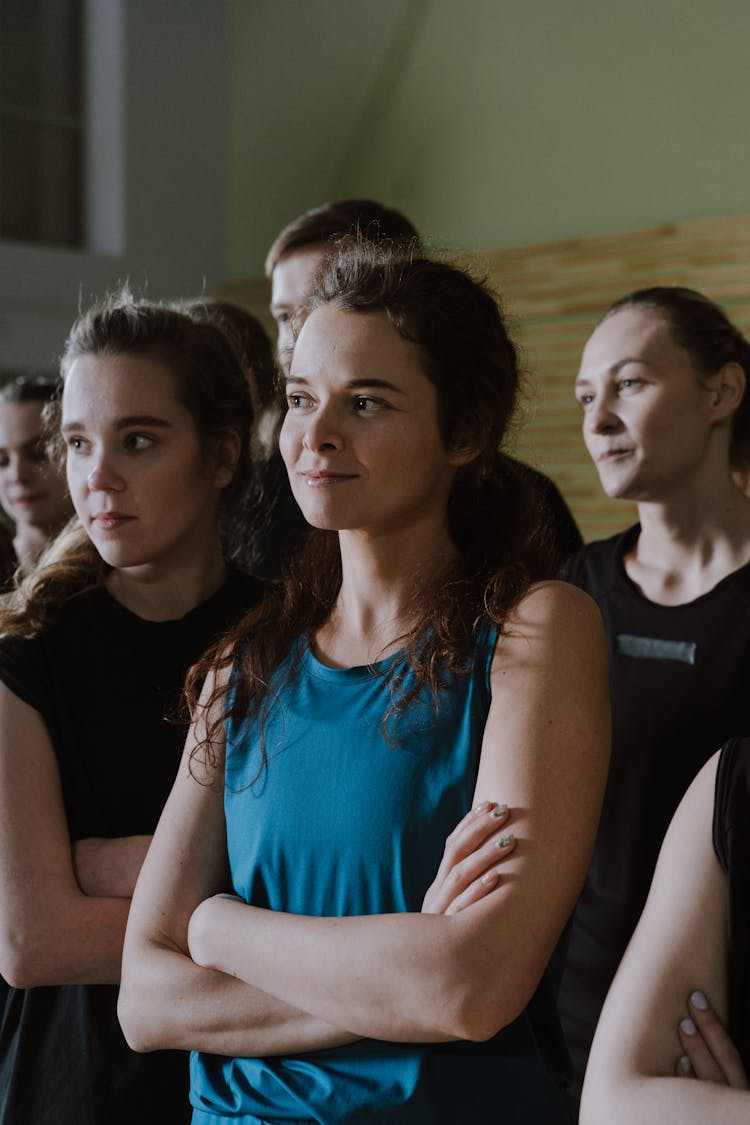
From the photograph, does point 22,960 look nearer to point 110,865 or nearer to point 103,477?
point 110,865

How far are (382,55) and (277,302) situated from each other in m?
4.75

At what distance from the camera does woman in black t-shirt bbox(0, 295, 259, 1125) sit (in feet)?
6.30

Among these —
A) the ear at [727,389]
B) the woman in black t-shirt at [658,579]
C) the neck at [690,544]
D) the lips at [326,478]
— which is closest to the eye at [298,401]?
the lips at [326,478]

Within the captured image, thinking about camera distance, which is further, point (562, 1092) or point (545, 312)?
point (545, 312)

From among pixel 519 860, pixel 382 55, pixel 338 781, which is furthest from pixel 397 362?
pixel 382 55

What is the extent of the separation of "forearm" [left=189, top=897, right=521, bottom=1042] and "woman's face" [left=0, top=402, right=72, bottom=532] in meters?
1.76

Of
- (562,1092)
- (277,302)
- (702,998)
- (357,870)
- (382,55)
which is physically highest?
(382,55)

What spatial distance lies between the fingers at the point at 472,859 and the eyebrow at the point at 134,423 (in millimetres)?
873

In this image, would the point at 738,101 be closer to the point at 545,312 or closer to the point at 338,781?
the point at 545,312

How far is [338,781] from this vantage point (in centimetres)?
164

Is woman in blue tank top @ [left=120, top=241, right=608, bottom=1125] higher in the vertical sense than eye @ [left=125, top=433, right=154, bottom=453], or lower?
lower

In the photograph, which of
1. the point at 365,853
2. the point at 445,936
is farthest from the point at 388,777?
the point at 445,936

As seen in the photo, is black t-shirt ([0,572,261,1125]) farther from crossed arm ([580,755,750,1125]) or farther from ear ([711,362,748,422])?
ear ([711,362,748,422])

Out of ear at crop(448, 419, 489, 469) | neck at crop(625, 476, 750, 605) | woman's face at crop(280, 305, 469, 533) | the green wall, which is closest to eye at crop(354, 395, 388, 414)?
woman's face at crop(280, 305, 469, 533)
